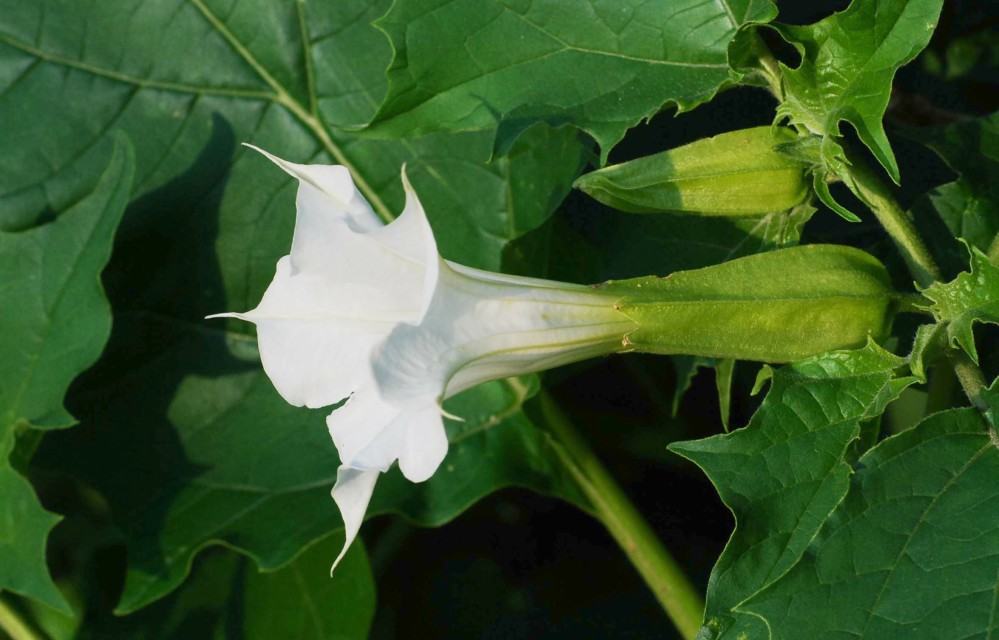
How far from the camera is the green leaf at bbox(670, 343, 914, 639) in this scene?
862mm

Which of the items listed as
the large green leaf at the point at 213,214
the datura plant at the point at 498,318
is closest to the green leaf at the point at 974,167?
the datura plant at the point at 498,318

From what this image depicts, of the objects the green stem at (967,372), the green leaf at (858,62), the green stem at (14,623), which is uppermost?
the green leaf at (858,62)

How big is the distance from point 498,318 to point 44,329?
61cm

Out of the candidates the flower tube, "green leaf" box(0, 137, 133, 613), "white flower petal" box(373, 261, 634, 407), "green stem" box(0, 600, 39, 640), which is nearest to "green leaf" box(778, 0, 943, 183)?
the flower tube

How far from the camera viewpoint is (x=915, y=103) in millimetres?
1430

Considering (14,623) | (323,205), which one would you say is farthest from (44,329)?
(323,205)

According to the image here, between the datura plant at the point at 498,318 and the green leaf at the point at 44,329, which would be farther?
the green leaf at the point at 44,329

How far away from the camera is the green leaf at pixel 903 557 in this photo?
85 cm

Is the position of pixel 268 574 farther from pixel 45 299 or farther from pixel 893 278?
pixel 893 278

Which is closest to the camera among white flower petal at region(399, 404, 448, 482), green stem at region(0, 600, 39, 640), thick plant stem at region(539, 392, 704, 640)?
white flower petal at region(399, 404, 448, 482)

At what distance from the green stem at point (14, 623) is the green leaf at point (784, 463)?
0.86 m

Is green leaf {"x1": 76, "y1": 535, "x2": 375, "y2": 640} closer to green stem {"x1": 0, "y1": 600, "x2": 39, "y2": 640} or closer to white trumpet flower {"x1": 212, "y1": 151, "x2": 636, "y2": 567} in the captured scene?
green stem {"x1": 0, "y1": 600, "x2": 39, "y2": 640}

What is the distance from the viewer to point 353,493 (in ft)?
2.84

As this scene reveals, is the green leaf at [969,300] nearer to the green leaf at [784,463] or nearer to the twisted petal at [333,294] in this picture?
the green leaf at [784,463]
